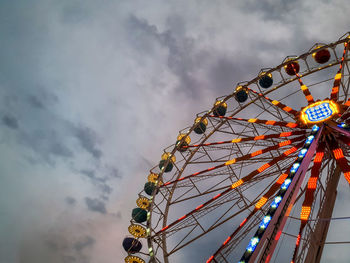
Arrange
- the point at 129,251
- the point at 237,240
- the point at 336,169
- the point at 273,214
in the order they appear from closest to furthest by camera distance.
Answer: the point at 273,214
the point at 336,169
the point at 237,240
the point at 129,251

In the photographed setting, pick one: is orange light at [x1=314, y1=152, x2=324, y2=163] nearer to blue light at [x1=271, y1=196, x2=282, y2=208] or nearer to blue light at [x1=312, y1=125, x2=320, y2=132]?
blue light at [x1=312, y1=125, x2=320, y2=132]

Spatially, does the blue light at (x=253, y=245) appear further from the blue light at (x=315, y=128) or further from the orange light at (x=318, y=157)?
the blue light at (x=315, y=128)

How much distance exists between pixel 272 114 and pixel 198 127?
397 centimetres

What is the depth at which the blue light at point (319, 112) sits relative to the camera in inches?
370

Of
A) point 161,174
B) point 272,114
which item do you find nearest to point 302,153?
point 272,114

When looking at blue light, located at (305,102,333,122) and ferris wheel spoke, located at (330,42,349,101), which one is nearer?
blue light, located at (305,102,333,122)

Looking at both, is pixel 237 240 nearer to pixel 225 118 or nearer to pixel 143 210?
pixel 143 210

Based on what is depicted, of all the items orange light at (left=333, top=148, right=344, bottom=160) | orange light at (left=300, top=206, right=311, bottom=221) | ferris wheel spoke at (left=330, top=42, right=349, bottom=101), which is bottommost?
orange light at (left=300, top=206, right=311, bottom=221)

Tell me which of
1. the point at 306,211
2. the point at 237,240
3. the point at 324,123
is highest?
the point at 324,123

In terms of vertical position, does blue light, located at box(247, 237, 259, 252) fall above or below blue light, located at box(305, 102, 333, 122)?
below

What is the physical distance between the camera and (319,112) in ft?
31.7

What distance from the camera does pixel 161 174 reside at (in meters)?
13.7

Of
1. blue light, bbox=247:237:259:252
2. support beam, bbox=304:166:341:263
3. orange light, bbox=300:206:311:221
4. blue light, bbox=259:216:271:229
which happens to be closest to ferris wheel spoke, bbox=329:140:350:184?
support beam, bbox=304:166:341:263

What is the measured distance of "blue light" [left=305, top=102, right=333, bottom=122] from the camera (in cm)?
941
